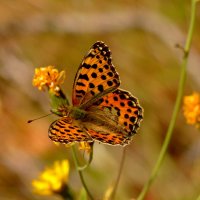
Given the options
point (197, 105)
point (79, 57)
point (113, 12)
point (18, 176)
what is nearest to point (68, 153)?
point (18, 176)

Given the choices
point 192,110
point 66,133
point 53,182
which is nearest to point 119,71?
point 53,182

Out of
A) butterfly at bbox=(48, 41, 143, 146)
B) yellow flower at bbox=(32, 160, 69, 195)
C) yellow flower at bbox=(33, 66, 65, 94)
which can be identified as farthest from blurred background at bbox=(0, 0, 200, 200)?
yellow flower at bbox=(33, 66, 65, 94)

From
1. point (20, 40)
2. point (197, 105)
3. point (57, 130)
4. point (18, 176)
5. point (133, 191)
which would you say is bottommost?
point (18, 176)

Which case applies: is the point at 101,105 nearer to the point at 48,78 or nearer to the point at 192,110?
the point at 48,78

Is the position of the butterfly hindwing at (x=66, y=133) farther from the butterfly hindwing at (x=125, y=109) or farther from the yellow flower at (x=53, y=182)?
the yellow flower at (x=53, y=182)

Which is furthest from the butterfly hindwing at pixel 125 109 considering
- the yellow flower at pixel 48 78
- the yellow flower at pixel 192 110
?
the yellow flower at pixel 192 110

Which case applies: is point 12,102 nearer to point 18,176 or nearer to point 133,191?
point 18,176
